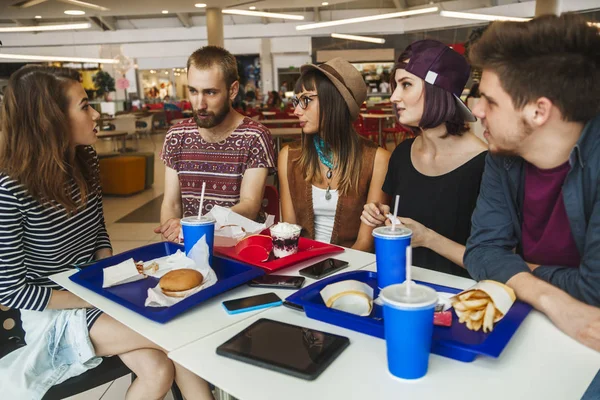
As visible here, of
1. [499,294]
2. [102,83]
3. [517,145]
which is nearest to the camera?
[499,294]

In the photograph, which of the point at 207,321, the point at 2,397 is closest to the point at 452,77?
the point at 207,321

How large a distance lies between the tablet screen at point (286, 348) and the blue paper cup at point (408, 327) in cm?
14

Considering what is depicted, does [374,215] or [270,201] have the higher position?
[374,215]

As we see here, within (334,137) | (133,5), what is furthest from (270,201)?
(133,5)

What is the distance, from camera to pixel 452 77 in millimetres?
1926

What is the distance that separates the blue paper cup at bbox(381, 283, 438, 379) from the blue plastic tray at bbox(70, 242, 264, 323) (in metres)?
0.56

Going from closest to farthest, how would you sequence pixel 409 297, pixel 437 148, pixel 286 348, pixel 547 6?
pixel 409 297 < pixel 286 348 < pixel 437 148 < pixel 547 6

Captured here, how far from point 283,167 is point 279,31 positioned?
16.9 metres

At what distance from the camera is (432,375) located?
942 mm

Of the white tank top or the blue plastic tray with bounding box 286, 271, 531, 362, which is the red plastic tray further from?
the white tank top

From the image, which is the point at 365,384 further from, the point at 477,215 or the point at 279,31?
the point at 279,31

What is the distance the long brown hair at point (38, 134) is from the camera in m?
1.66

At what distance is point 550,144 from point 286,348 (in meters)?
0.92

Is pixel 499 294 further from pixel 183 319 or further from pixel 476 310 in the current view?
pixel 183 319
